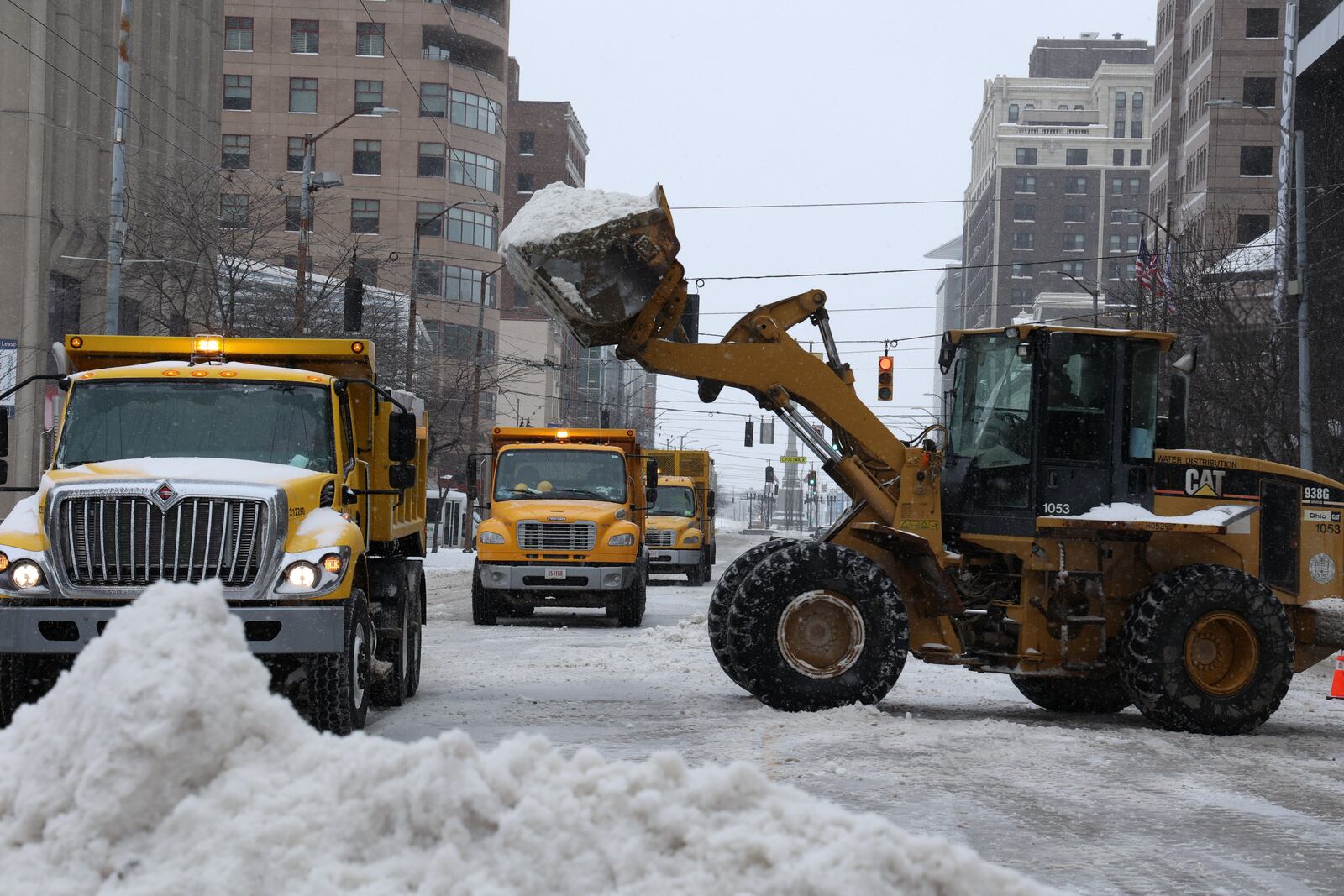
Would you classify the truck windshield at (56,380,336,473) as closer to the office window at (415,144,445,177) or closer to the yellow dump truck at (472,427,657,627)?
the yellow dump truck at (472,427,657,627)

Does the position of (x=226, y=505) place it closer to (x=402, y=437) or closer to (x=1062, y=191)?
(x=402, y=437)

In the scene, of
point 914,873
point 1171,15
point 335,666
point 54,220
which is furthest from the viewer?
point 1171,15

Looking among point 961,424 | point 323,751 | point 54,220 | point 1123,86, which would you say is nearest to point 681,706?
point 961,424

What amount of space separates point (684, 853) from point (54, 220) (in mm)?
43149

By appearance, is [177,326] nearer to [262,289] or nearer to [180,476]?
[262,289]

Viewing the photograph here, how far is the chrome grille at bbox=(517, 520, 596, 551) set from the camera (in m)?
22.8

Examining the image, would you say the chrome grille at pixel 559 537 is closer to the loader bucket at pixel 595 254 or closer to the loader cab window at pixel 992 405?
the loader cab window at pixel 992 405

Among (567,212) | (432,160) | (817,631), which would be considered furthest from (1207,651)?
(432,160)

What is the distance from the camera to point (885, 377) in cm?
2858

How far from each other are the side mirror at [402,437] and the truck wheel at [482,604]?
→ 1116 cm

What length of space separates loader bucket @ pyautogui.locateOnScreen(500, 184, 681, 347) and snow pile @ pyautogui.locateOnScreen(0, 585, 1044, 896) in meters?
7.17

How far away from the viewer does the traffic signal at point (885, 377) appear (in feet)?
89.0

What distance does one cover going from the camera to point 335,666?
10320mm

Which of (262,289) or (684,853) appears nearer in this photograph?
(684,853)
